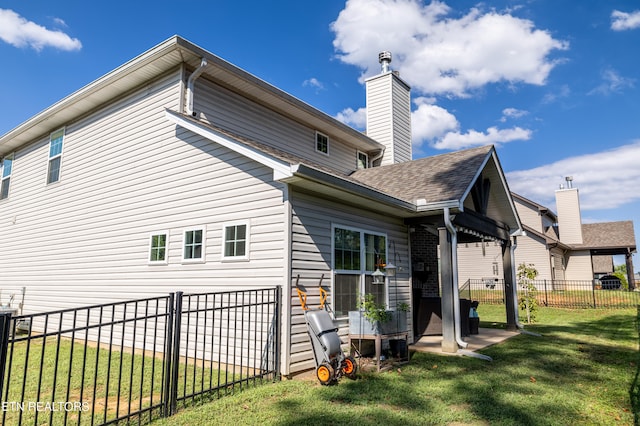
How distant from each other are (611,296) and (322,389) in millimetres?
18838

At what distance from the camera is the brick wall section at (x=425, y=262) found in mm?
11625

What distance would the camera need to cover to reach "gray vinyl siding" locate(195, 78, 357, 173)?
27.9 feet

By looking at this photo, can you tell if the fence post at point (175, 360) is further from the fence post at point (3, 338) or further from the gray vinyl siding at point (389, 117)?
the gray vinyl siding at point (389, 117)

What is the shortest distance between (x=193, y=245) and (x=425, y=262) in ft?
24.4

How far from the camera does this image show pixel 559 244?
25.3 m

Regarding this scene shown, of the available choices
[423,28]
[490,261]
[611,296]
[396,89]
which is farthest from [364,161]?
[490,261]

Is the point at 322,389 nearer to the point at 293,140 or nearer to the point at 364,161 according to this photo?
the point at 293,140

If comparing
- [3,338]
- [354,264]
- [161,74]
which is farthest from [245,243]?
[161,74]

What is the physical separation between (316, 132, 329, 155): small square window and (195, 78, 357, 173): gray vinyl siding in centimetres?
12

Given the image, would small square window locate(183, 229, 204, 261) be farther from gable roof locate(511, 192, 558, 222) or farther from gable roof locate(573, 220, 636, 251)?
gable roof locate(573, 220, 636, 251)

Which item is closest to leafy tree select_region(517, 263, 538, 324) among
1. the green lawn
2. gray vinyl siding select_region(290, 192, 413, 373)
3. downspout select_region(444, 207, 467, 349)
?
the green lawn

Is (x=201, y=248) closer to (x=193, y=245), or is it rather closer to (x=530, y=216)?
(x=193, y=245)

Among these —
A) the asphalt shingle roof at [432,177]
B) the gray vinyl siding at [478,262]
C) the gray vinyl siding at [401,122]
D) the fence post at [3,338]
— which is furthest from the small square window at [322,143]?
the gray vinyl siding at [478,262]

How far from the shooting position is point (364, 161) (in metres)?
13.8
